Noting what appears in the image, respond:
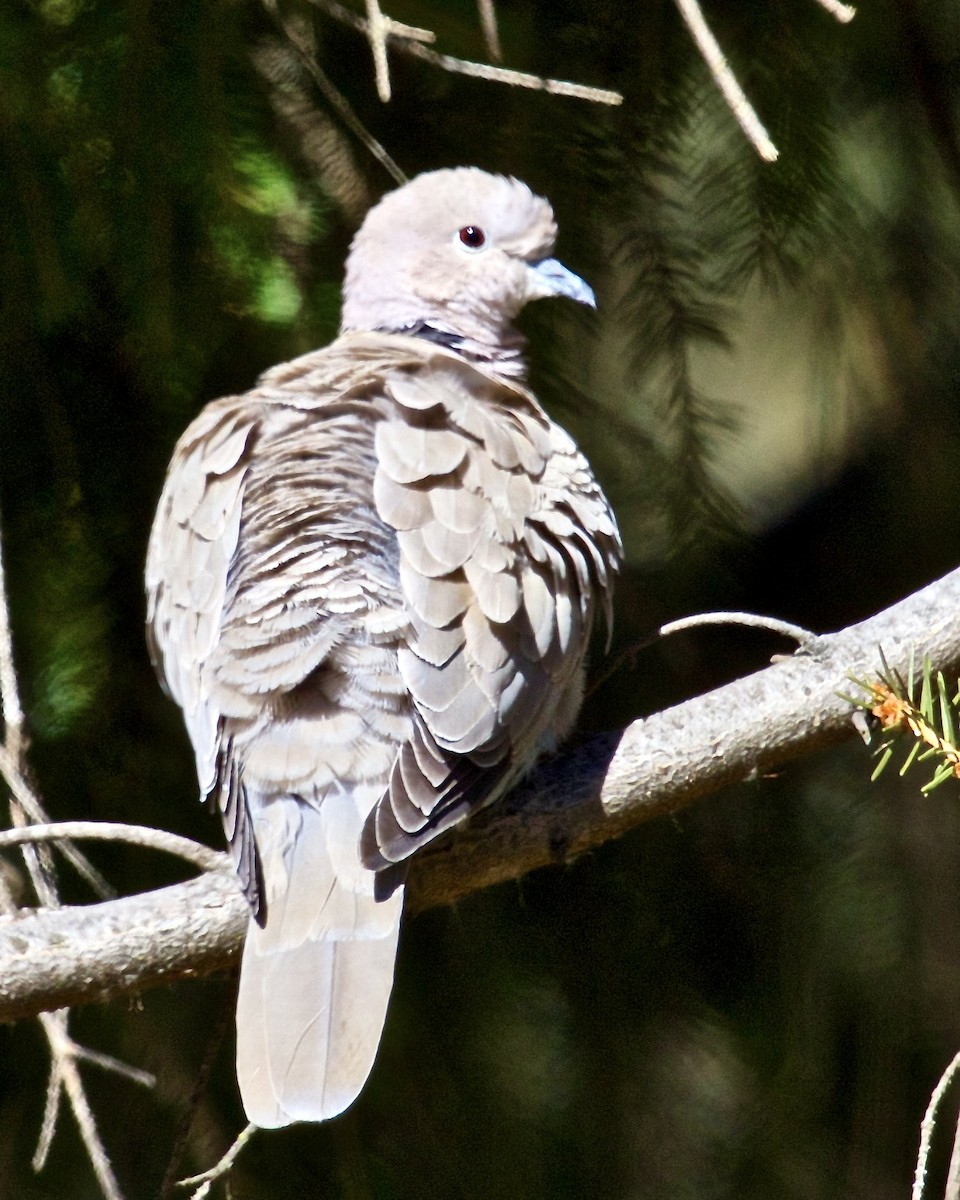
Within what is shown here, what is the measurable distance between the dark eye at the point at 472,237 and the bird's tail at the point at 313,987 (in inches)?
54.4

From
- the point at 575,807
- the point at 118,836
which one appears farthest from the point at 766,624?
the point at 118,836

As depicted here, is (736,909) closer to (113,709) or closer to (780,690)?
(780,690)

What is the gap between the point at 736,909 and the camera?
8.86 feet

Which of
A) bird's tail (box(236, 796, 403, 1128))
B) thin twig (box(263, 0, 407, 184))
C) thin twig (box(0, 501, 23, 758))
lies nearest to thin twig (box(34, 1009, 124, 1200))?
bird's tail (box(236, 796, 403, 1128))

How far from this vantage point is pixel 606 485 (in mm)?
2799

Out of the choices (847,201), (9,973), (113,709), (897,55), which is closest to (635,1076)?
(113,709)

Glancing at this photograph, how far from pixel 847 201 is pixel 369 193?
84cm

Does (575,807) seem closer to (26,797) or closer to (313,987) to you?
(313,987)

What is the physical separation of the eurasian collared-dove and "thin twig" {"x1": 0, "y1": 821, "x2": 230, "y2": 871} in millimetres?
43

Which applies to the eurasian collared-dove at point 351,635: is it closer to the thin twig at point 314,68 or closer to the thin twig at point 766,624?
the thin twig at point 766,624

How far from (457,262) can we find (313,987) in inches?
62.7

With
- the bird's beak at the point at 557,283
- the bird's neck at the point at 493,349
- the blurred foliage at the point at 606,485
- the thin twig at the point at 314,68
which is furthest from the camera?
the bird's neck at the point at 493,349

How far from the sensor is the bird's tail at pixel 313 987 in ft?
5.93

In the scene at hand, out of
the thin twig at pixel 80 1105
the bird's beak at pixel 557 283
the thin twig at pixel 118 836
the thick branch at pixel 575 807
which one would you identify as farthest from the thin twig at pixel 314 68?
the thin twig at pixel 80 1105
